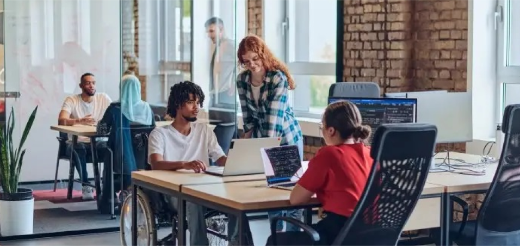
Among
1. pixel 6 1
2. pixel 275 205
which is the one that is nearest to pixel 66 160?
pixel 6 1

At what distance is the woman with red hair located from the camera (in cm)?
588

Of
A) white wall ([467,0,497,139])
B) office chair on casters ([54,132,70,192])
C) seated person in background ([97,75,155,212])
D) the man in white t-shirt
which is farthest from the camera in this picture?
office chair on casters ([54,132,70,192])

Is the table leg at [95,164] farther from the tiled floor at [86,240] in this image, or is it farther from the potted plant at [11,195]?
the potted plant at [11,195]

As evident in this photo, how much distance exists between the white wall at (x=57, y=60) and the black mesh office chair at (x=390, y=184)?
4.54 meters

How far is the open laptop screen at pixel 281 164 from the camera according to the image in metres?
4.73

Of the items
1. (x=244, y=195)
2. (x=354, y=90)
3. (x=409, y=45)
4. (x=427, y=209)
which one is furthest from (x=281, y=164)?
(x=409, y=45)

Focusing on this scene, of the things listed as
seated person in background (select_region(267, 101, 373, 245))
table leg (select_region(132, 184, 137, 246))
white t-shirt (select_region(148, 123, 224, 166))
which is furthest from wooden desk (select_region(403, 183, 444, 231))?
table leg (select_region(132, 184, 137, 246))

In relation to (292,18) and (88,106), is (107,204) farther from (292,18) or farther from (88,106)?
(292,18)

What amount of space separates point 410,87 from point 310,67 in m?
1.79

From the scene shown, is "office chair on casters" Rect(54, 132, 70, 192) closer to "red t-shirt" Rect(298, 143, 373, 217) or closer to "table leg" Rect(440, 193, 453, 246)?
"table leg" Rect(440, 193, 453, 246)

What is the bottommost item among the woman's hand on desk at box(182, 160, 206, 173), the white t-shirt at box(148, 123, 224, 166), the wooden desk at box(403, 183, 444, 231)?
the wooden desk at box(403, 183, 444, 231)

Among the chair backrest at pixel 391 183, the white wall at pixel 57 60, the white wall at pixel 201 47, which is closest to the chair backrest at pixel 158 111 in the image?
the white wall at pixel 201 47

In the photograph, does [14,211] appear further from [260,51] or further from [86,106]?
[260,51]

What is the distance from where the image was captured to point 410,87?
7340 mm
